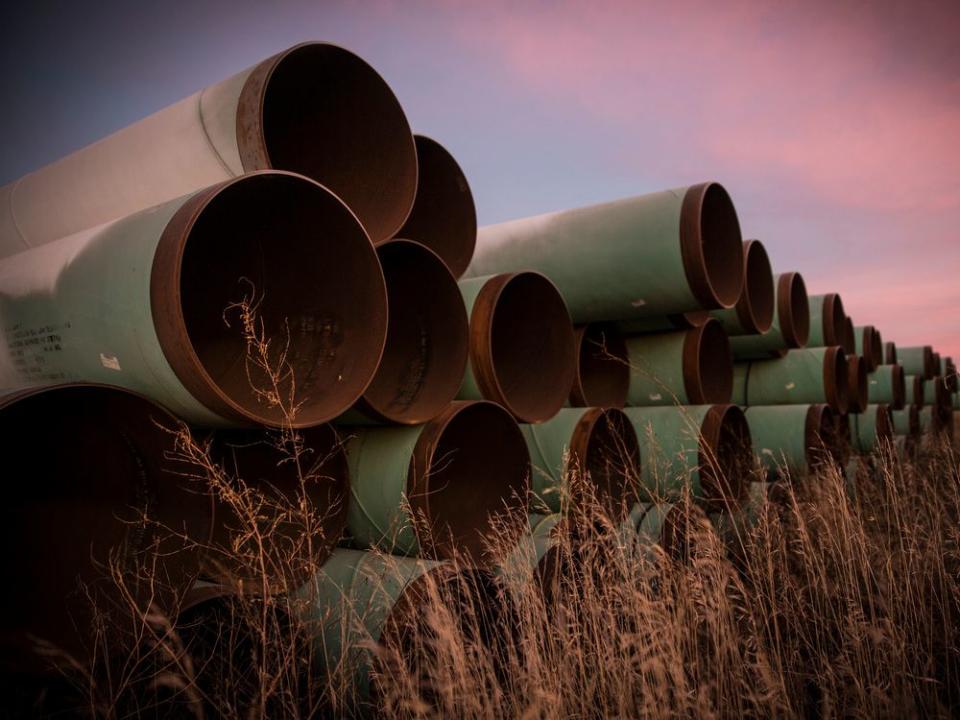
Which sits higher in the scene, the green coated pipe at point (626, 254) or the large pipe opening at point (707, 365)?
the green coated pipe at point (626, 254)

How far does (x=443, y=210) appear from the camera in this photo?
2.72 meters

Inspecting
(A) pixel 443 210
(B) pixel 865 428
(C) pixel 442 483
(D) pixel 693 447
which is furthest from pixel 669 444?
(B) pixel 865 428

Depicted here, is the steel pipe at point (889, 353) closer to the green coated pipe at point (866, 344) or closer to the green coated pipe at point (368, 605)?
the green coated pipe at point (866, 344)

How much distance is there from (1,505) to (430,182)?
5.88 feet

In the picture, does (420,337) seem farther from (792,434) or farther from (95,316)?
(792,434)

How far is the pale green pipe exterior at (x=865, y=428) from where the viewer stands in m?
6.43

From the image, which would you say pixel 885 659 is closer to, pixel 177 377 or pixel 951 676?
pixel 951 676

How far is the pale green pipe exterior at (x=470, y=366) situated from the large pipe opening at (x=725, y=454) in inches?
55.1

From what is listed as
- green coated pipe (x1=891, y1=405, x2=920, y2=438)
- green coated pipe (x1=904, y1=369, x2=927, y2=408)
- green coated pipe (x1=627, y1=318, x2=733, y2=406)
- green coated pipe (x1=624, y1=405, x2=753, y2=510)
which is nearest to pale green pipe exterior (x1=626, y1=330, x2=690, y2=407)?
green coated pipe (x1=627, y1=318, x2=733, y2=406)

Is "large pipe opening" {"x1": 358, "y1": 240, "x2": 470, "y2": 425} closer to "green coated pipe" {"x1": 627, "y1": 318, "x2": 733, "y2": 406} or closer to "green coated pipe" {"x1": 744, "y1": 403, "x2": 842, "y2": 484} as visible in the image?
"green coated pipe" {"x1": 627, "y1": 318, "x2": 733, "y2": 406}

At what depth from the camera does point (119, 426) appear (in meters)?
1.51

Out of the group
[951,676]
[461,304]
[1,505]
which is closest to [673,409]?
[461,304]

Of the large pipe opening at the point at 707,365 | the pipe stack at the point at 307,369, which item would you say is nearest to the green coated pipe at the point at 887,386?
the large pipe opening at the point at 707,365

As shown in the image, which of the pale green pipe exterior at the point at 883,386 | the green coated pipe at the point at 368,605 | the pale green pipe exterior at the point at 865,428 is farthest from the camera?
the pale green pipe exterior at the point at 883,386
